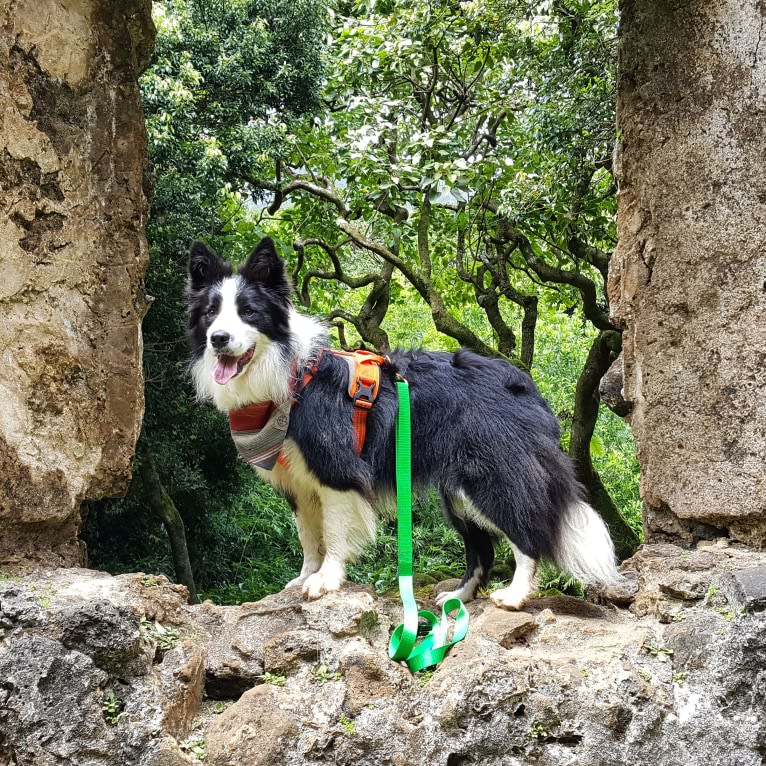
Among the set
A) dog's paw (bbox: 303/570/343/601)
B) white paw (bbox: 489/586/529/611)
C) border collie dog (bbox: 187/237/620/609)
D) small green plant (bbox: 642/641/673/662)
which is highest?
border collie dog (bbox: 187/237/620/609)

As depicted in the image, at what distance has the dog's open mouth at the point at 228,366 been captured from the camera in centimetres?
372

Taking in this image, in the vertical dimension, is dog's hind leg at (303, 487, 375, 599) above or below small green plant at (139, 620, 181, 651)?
above

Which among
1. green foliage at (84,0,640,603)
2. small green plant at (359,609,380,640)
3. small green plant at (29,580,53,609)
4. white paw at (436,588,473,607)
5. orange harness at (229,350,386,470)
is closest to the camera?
small green plant at (29,580,53,609)

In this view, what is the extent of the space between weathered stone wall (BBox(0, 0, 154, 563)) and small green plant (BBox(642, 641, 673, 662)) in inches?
91.2

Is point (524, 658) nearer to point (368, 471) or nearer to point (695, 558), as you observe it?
point (695, 558)

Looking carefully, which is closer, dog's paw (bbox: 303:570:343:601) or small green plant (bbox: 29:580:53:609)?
small green plant (bbox: 29:580:53:609)

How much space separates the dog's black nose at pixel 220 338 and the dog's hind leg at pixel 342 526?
0.83 meters

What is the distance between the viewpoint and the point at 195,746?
2865mm

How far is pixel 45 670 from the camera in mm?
2701

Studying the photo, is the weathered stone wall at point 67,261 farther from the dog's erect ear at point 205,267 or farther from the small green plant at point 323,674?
the small green plant at point 323,674

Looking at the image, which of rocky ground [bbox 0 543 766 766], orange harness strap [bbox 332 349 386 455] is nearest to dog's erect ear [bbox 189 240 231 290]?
orange harness strap [bbox 332 349 386 455]

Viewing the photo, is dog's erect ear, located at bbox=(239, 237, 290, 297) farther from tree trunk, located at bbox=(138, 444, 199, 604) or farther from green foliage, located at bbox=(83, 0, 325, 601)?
tree trunk, located at bbox=(138, 444, 199, 604)

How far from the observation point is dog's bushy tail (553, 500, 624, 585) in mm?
3785

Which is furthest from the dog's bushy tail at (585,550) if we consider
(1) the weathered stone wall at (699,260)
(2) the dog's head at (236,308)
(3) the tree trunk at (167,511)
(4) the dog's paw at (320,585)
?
(3) the tree trunk at (167,511)
